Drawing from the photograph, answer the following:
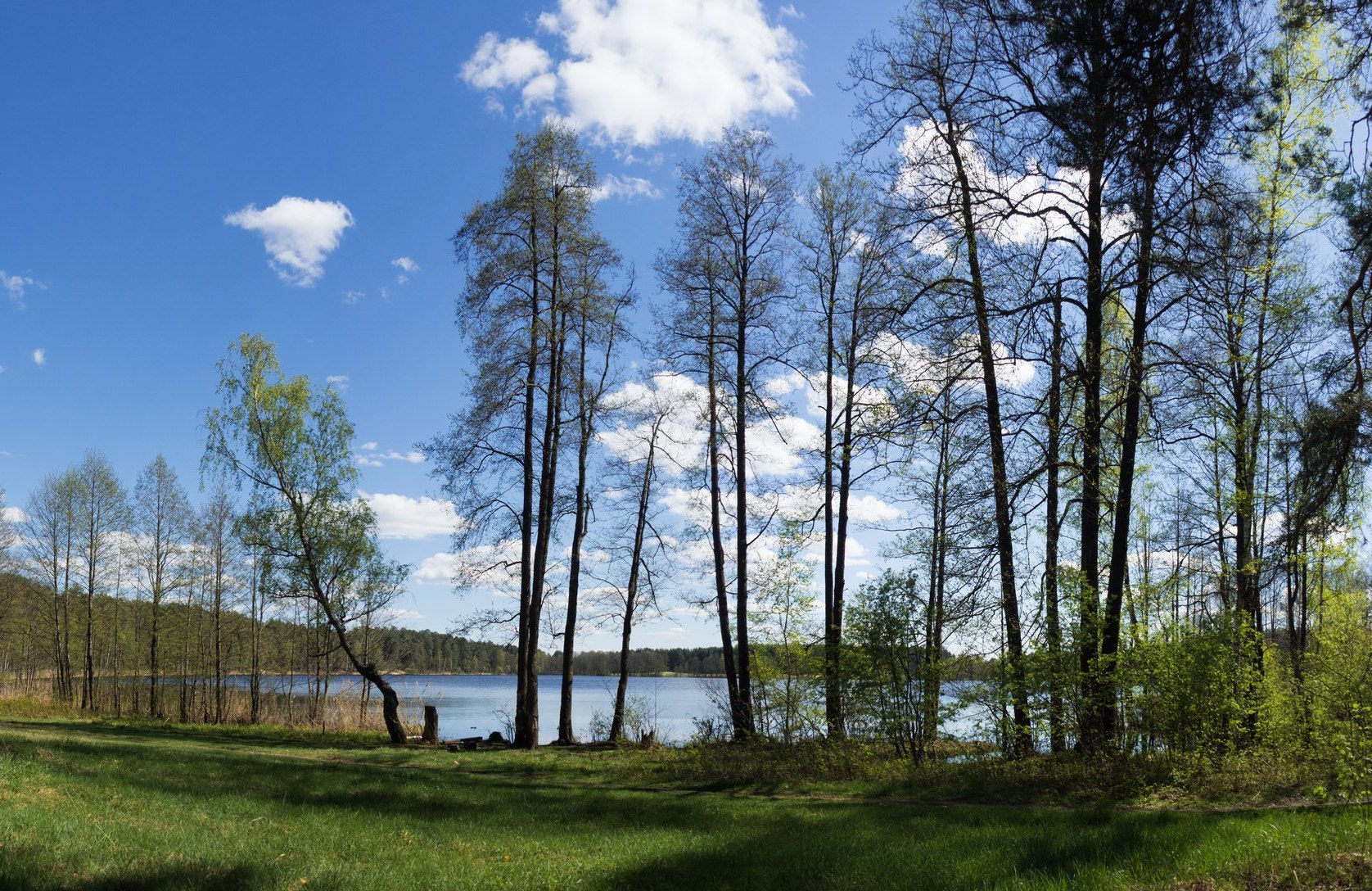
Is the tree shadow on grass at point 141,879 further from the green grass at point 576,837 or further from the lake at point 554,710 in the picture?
the lake at point 554,710

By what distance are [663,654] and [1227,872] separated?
68.9m

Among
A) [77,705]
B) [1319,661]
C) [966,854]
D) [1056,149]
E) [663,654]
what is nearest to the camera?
[966,854]

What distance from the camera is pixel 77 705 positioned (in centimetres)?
3672

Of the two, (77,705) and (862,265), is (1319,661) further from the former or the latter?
→ (77,705)

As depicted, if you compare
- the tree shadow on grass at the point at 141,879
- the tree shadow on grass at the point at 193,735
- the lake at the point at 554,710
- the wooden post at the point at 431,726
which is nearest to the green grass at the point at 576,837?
the tree shadow on grass at the point at 141,879

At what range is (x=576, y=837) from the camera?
8.80 meters

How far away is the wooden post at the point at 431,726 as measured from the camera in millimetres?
22297

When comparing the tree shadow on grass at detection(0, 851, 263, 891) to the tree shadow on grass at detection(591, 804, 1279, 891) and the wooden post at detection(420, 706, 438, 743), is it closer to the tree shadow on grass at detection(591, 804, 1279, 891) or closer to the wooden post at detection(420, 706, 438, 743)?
the tree shadow on grass at detection(591, 804, 1279, 891)

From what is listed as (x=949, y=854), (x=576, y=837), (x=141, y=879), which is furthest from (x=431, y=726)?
(x=949, y=854)

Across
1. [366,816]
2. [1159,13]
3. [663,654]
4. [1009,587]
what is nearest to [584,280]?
[1009,587]

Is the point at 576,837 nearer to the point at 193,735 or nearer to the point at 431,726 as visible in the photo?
the point at 431,726

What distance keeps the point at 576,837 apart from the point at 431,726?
1526 centimetres

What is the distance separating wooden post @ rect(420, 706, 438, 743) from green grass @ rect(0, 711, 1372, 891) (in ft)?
32.5

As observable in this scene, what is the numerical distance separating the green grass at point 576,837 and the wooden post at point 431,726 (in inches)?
390
